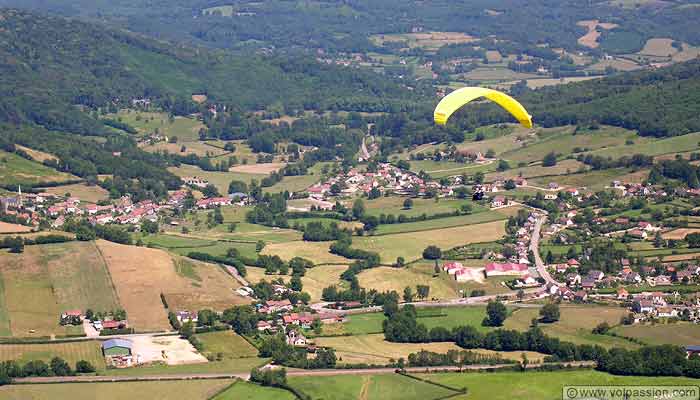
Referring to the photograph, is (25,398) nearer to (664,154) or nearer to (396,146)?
(664,154)

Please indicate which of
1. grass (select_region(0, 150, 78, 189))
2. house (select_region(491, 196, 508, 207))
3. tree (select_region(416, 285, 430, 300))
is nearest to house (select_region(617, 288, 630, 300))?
tree (select_region(416, 285, 430, 300))

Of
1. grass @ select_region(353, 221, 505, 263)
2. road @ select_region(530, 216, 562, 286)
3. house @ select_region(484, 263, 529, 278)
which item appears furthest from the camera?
grass @ select_region(353, 221, 505, 263)

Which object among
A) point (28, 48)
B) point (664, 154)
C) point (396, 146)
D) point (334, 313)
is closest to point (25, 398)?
point (334, 313)

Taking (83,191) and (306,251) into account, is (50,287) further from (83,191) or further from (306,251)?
(83,191)

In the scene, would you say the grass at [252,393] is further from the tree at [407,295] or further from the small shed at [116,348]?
the tree at [407,295]

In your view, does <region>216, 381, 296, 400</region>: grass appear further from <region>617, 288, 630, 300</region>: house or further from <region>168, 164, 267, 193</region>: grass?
<region>168, 164, 267, 193</region>: grass

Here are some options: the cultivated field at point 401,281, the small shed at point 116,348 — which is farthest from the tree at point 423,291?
the small shed at point 116,348

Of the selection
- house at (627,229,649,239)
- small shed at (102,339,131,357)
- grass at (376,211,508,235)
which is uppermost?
house at (627,229,649,239)

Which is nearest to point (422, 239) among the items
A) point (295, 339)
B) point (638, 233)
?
point (638, 233)
